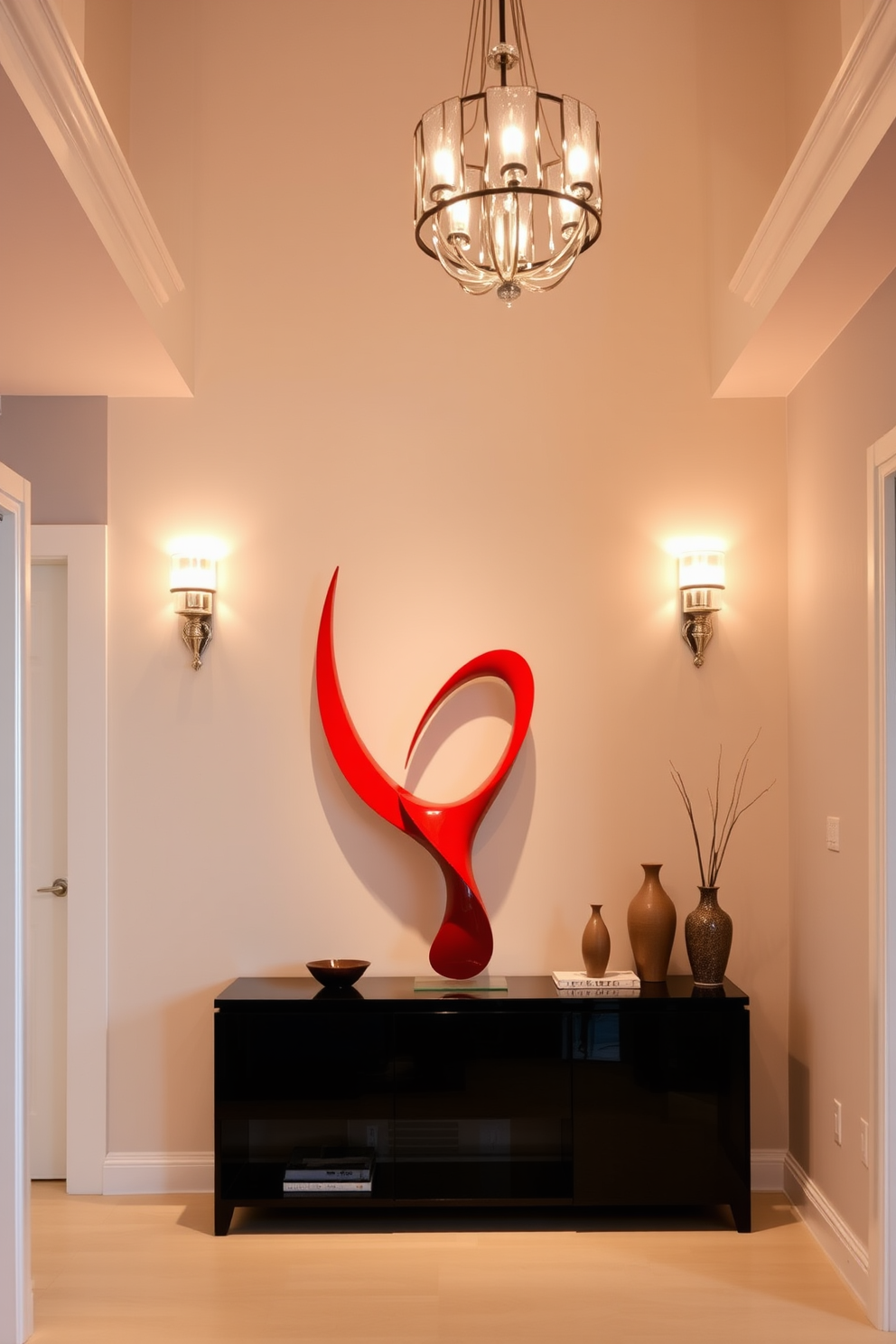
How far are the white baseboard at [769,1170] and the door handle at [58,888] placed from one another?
7.88 ft

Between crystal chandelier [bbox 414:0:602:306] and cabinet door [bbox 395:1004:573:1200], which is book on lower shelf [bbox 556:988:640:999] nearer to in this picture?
cabinet door [bbox 395:1004:573:1200]

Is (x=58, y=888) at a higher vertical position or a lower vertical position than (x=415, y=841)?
lower

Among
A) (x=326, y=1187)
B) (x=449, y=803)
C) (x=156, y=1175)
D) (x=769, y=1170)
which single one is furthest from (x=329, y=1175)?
(x=769, y=1170)

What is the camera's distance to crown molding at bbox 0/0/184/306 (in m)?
2.20

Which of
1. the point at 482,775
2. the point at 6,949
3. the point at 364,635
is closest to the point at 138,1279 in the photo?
the point at 6,949

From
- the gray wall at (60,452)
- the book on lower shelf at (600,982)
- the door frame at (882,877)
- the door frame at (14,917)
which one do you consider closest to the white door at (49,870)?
the gray wall at (60,452)

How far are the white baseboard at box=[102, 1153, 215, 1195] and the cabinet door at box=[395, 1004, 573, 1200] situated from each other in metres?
0.72

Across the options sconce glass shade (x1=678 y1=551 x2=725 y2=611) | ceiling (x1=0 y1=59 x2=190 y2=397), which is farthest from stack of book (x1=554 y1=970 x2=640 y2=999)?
ceiling (x1=0 y1=59 x2=190 y2=397)

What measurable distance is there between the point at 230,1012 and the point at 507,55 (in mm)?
2610

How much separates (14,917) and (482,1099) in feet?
4.86

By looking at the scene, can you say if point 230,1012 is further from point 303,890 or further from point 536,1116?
point 536,1116

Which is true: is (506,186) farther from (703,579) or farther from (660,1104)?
(660,1104)

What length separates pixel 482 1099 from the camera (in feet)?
11.3

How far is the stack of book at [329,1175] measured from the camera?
338 cm
